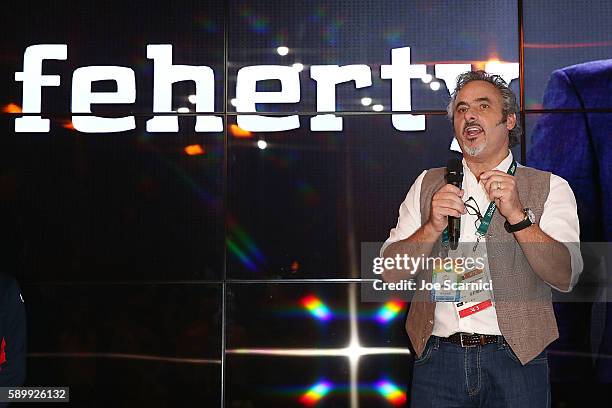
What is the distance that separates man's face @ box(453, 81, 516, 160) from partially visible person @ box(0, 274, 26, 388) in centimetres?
190

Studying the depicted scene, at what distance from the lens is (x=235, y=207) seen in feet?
12.7

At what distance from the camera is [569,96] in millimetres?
3842

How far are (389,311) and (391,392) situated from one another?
1.35 feet

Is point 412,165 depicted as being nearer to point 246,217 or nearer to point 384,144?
point 384,144

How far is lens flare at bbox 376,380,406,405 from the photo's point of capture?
3.78m

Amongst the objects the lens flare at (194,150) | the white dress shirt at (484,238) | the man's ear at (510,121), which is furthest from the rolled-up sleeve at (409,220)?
the lens flare at (194,150)

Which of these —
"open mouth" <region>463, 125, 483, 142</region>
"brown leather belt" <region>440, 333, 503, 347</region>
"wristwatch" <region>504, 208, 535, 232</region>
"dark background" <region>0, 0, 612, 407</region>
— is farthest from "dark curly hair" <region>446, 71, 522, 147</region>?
"dark background" <region>0, 0, 612, 407</region>

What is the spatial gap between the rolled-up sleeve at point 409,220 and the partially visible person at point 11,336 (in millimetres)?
1501

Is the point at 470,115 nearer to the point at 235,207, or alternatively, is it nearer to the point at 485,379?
the point at 485,379

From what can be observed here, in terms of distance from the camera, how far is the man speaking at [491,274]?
241 centimetres

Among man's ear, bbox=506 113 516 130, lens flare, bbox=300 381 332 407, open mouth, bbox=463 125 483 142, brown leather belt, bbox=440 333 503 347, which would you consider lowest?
lens flare, bbox=300 381 332 407

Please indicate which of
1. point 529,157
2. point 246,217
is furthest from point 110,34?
point 529,157

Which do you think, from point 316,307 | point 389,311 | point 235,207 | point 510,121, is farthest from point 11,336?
point 510,121

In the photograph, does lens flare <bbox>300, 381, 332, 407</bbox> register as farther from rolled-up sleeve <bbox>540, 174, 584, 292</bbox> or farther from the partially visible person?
rolled-up sleeve <bbox>540, 174, 584, 292</bbox>
